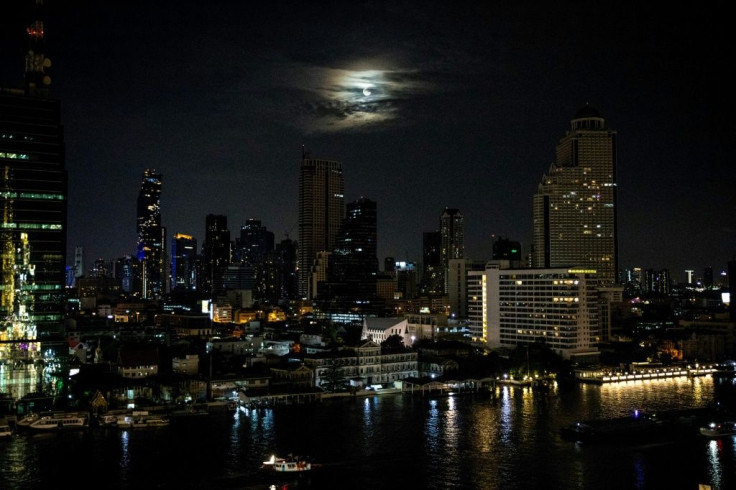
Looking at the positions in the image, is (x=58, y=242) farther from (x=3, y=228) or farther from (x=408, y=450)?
(x=408, y=450)

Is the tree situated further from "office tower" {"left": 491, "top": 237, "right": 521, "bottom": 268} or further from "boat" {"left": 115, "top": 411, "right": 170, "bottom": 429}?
"office tower" {"left": 491, "top": 237, "right": 521, "bottom": 268}

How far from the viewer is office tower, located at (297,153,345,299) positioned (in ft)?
446

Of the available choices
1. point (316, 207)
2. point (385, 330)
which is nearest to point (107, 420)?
point (385, 330)

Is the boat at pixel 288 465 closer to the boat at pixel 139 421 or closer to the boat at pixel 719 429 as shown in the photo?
the boat at pixel 139 421

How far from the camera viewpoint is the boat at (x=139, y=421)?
3012 centimetres

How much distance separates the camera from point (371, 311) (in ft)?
302

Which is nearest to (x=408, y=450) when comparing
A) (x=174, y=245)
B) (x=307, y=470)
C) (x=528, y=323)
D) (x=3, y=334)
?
(x=307, y=470)

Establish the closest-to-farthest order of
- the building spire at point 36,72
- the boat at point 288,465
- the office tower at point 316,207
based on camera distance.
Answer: the boat at point 288,465 → the building spire at point 36,72 → the office tower at point 316,207

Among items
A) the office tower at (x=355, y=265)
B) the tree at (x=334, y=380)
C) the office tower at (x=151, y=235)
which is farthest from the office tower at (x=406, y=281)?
the tree at (x=334, y=380)

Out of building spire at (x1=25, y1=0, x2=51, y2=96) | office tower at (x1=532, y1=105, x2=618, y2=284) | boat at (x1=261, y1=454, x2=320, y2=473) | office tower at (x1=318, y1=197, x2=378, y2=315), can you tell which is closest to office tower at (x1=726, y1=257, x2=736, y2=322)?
office tower at (x1=532, y1=105, x2=618, y2=284)

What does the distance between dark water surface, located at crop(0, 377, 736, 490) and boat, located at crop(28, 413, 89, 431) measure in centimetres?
83

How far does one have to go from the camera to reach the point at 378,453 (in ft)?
83.0

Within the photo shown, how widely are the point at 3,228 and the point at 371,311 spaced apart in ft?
192

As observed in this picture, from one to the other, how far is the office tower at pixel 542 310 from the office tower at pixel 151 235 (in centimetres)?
12086
